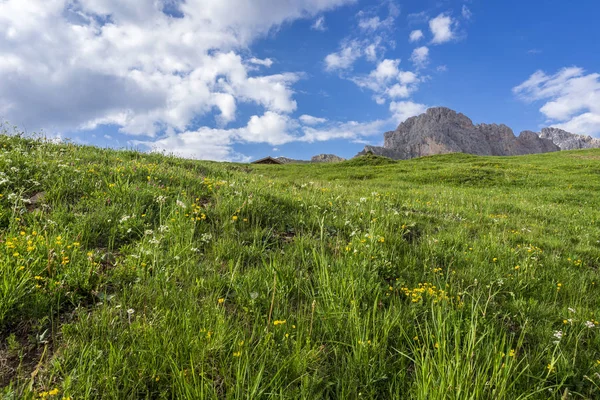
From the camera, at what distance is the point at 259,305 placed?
137 inches

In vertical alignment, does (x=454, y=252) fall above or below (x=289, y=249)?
below

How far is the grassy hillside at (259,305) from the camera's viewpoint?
2.44m

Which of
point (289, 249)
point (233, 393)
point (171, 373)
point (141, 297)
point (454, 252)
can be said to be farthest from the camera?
point (454, 252)

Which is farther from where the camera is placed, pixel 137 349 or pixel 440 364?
pixel 137 349

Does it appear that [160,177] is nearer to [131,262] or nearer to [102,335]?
[131,262]

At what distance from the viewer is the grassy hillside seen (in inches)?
96.1

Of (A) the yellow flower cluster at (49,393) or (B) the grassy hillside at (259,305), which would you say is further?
(B) the grassy hillside at (259,305)

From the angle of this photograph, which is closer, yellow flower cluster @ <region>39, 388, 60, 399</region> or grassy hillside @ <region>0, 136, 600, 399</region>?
yellow flower cluster @ <region>39, 388, 60, 399</region>

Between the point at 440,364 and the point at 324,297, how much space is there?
4.36 feet

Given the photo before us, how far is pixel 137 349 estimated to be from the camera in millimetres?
2570

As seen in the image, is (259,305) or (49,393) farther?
(259,305)

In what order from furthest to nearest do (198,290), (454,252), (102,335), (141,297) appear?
(454,252)
(198,290)
(141,297)
(102,335)

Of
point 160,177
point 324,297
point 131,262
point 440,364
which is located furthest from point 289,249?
point 160,177

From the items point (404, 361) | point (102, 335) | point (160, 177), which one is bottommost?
point (404, 361)
